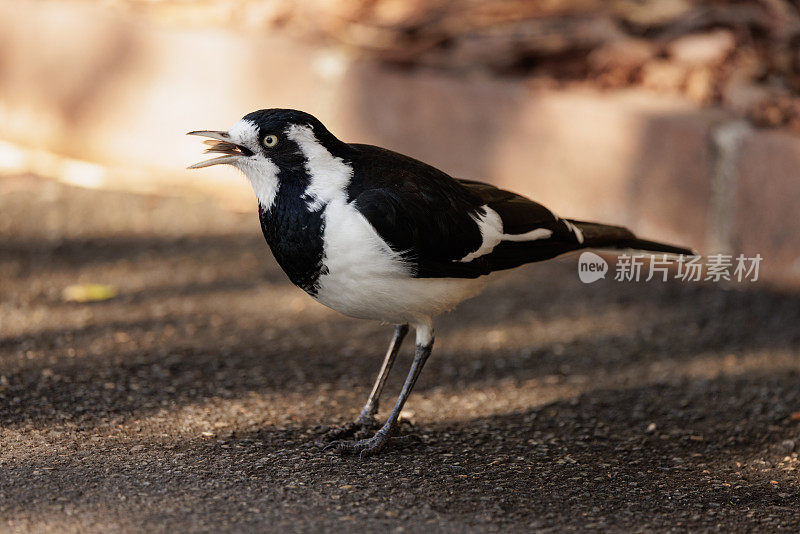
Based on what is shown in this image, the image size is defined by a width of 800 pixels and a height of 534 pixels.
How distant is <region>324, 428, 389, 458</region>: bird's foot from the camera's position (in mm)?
2885

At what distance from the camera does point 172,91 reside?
5.50m

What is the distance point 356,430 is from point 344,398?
339 millimetres

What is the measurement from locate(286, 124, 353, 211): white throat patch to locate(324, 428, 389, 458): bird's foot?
71 cm

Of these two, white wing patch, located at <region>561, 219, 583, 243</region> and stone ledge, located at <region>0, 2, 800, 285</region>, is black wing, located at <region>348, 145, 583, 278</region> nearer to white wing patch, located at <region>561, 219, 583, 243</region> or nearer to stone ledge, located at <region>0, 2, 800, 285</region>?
white wing patch, located at <region>561, 219, 583, 243</region>

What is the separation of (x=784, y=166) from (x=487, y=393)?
5.91 ft

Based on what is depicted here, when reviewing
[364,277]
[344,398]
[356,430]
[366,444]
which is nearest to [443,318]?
[344,398]

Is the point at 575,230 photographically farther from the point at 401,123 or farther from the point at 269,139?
the point at 401,123

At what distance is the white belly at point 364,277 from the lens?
2643 mm

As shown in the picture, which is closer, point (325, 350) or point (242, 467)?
point (242, 467)

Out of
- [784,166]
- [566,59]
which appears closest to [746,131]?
[784,166]

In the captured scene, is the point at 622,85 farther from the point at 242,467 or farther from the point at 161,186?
the point at 242,467

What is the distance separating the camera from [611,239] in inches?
127

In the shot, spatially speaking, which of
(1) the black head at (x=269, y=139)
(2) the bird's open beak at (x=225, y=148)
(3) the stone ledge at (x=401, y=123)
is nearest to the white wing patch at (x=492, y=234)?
(1) the black head at (x=269, y=139)

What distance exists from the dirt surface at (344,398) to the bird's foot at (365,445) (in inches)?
1.5
